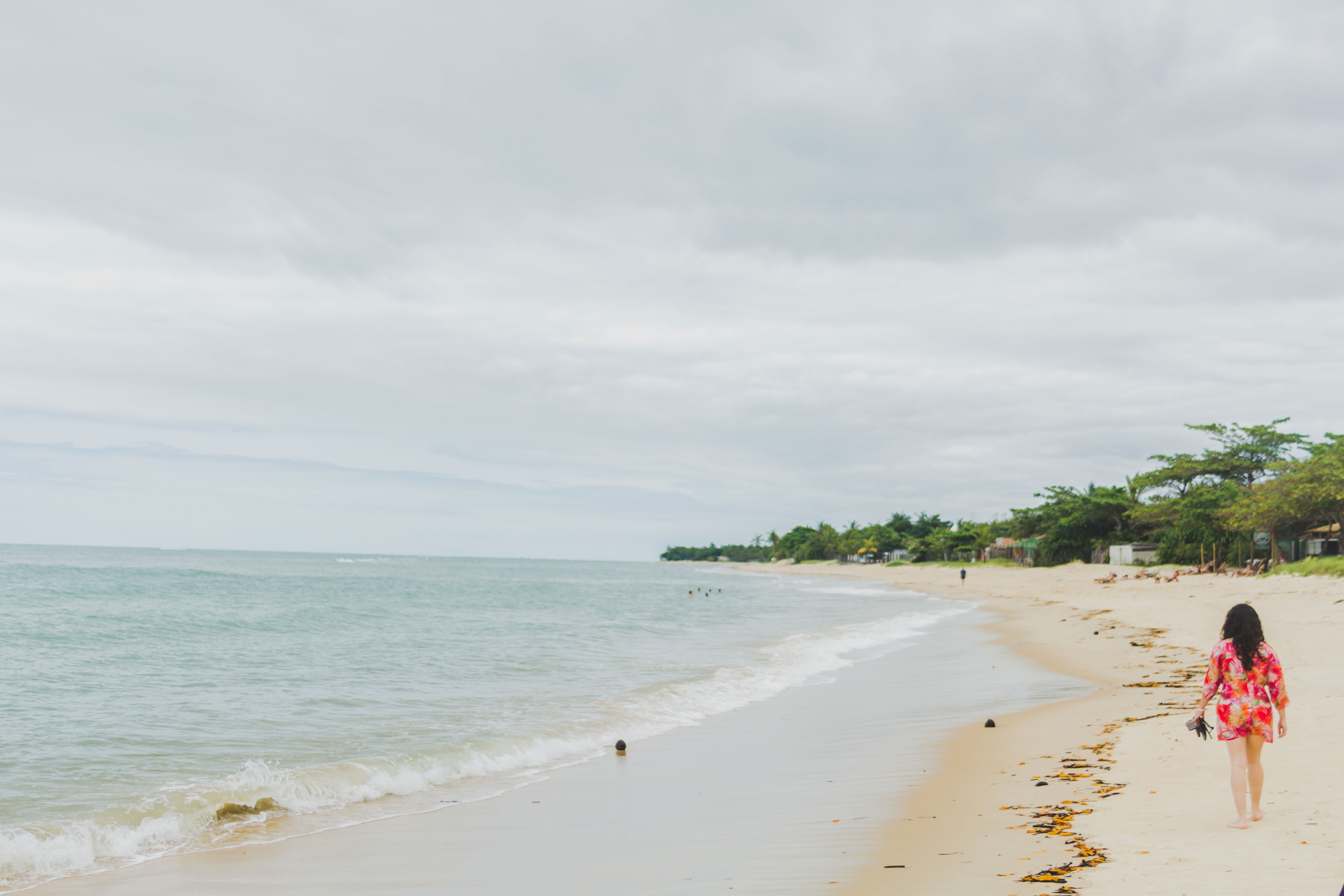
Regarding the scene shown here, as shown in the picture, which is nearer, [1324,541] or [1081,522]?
[1324,541]

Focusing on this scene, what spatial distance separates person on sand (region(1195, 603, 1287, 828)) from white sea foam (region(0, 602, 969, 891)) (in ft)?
22.3

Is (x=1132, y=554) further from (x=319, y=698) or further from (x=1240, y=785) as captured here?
(x=1240, y=785)

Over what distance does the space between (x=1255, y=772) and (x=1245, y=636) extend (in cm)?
89

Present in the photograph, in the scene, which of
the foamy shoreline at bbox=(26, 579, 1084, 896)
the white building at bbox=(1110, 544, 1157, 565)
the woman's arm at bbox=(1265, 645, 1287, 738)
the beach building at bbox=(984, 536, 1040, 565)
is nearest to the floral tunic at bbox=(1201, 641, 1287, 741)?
the woman's arm at bbox=(1265, 645, 1287, 738)

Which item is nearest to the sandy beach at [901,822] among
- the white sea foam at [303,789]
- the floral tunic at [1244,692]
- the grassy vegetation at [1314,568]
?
the white sea foam at [303,789]

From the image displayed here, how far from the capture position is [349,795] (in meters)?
8.79

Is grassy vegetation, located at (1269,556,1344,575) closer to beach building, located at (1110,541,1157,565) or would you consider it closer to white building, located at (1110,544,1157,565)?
white building, located at (1110,544,1157,565)

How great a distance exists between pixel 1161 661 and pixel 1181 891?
12.7 metres

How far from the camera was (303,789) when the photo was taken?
28.5ft

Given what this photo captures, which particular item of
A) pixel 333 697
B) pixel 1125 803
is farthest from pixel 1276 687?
pixel 333 697

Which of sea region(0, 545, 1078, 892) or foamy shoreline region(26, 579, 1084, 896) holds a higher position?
foamy shoreline region(26, 579, 1084, 896)

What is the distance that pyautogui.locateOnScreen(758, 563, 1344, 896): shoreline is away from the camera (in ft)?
15.7

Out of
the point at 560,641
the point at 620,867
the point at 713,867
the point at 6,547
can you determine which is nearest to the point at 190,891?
the point at 620,867

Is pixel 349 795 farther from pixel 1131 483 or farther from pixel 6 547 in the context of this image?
pixel 6 547
